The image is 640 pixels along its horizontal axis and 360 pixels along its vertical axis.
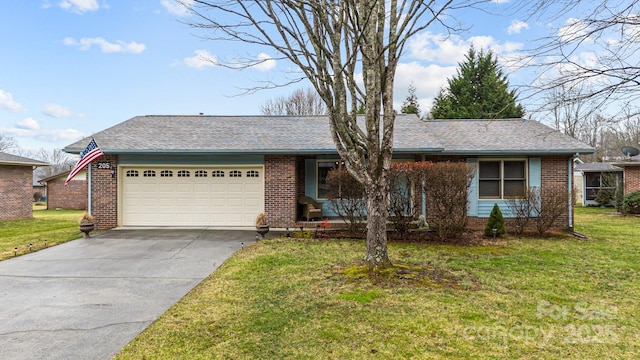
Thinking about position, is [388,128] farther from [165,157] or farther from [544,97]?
[165,157]

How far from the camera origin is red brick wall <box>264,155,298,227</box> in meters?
10.3

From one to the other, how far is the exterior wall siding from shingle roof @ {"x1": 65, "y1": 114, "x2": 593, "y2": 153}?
1.66 feet

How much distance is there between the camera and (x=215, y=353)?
3.08m

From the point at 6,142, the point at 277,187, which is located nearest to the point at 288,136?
the point at 277,187

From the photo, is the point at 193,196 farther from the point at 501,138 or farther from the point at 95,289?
the point at 501,138

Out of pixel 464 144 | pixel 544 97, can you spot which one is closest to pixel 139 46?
pixel 464 144

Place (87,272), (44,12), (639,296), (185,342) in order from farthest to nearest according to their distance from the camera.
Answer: (44,12) < (87,272) < (639,296) < (185,342)

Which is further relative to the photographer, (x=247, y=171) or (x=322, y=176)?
(x=322, y=176)

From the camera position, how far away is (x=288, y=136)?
37.0 feet

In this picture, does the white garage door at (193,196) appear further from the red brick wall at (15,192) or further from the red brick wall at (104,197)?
the red brick wall at (15,192)

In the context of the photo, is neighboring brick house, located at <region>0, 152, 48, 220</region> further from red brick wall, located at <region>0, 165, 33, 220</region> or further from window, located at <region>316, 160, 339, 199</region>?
window, located at <region>316, 160, 339, 199</region>

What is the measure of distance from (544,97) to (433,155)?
690 centimetres

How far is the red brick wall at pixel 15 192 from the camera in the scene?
14766 mm

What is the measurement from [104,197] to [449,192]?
10219 millimetres
